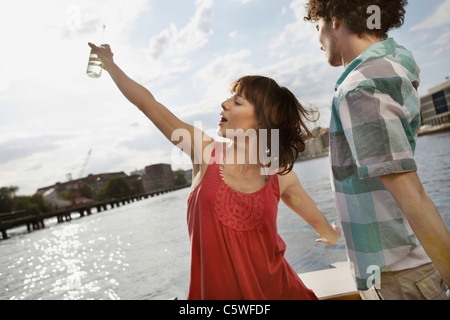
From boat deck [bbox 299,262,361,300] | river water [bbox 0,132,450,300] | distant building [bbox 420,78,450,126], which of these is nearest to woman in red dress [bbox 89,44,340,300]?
boat deck [bbox 299,262,361,300]

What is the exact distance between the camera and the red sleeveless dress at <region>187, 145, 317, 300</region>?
159 cm

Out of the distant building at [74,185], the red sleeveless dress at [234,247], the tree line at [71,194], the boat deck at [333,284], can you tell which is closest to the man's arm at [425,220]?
the red sleeveless dress at [234,247]

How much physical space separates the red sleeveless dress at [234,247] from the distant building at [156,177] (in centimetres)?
14850

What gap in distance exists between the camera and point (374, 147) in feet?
3.24

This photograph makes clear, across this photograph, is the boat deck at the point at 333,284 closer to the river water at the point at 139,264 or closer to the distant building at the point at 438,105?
the river water at the point at 139,264

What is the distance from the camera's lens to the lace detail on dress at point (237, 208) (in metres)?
1.64

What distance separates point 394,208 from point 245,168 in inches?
35.7

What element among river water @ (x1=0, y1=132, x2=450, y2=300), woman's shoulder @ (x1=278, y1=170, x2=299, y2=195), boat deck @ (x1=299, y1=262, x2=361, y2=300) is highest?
woman's shoulder @ (x1=278, y1=170, x2=299, y2=195)

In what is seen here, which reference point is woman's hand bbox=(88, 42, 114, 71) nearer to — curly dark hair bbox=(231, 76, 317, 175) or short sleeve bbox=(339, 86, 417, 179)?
curly dark hair bbox=(231, 76, 317, 175)

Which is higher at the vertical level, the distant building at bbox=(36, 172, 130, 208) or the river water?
the distant building at bbox=(36, 172, 130, 208)

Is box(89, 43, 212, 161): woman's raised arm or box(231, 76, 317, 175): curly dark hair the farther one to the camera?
box(231, 76, 317, 175): curly dark hair

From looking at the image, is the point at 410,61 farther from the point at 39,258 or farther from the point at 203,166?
the point at 39,258

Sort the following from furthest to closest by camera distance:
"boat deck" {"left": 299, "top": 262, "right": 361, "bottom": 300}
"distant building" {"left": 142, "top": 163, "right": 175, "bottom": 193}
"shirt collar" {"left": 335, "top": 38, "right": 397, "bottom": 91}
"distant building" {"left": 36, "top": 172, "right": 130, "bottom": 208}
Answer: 1. "distant building" {"left": 142, "top": 163, "right": 175, "bottom": 193}
2. "distant building" {"left": 36, "top": 172, "right": 130, "bottom": 208}
3. "boat deck" {"left": 299, "top": 262, "right": 361, "bottom": 300}
4. "shirt collar" {"left": 335, "top": 38, "right": 397, "bottom": 91}

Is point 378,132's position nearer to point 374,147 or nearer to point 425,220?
point 374,147
